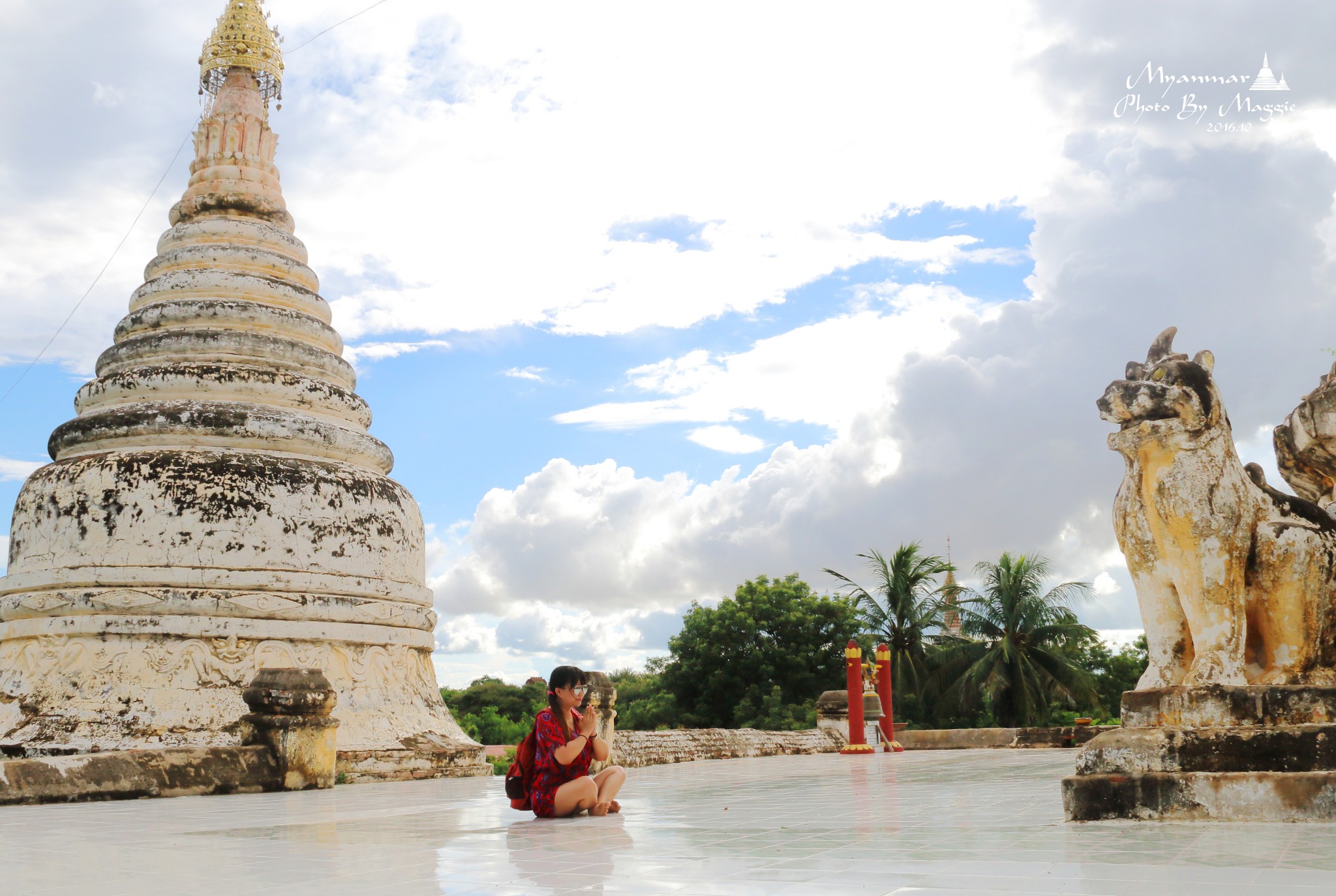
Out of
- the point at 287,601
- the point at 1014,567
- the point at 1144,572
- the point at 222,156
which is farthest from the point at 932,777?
the point at 1014,567

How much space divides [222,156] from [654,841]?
13009mm

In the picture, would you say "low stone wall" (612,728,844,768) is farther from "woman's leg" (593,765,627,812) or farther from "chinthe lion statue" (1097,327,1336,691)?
"chinthe lion statue" (1097,327,1336,691)

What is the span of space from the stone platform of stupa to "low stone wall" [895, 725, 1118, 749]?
1195cm

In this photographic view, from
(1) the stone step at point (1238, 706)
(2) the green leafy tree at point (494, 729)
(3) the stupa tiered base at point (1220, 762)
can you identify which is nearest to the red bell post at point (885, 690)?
(2) the green leafy tree at point (494, 729)

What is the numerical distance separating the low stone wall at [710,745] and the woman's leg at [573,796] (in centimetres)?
679

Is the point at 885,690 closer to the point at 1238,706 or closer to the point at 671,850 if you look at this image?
the point at 1238,706

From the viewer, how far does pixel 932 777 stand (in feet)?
33.1

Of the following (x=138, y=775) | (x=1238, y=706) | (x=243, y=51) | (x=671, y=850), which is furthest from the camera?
(x=243, y=51)

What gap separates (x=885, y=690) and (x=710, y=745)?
5.82 meters

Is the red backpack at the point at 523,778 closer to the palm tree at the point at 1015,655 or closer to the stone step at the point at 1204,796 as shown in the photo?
the stone step at the point at 1204,796

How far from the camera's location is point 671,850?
14.8ft

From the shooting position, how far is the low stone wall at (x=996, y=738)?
2044cm

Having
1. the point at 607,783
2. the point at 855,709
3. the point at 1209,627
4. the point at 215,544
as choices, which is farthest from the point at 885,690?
the point at 1209,627

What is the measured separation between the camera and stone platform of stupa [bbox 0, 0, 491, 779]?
445 inches
